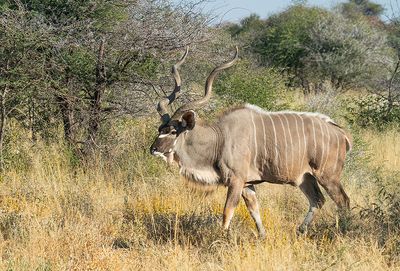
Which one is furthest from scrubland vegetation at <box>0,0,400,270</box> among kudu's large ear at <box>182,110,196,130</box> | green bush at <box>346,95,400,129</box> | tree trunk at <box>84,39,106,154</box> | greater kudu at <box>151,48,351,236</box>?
green bush at <box>346,95,400,129</box>

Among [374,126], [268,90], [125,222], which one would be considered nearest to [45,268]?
[125,222]

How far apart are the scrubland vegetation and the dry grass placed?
13 millimetres

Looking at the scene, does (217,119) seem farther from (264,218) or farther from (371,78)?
(371,78)

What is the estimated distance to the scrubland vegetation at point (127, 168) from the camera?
439cm

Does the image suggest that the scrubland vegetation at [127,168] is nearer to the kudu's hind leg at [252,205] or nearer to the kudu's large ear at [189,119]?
the kudu's hind leg at [252,205]

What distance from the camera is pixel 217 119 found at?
533 centimetres

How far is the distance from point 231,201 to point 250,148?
45cm

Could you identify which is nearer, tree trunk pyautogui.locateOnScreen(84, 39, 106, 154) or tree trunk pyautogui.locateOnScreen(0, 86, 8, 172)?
tree trunk pyautogui.locateOnScreen(0, 86, 8, 172)

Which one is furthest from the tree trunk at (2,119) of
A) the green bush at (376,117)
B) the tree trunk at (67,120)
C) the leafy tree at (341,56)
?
the leafy tree at (341,56)

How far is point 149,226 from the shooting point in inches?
203

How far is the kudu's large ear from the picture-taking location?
5.08 metres

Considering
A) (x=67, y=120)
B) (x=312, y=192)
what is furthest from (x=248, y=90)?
(x=312, y=192)

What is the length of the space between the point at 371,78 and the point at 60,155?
11670mm

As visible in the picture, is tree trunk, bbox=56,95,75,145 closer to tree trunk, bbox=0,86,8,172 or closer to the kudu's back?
tree trunk, bbox=0,86,8,172
